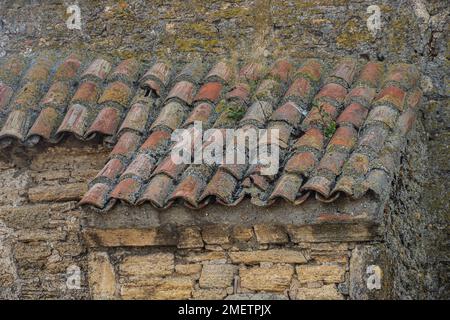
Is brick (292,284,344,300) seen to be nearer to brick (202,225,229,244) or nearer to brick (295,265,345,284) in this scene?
brick (295,265,345,284)

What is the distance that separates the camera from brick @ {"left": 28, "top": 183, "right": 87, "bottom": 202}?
6.99 meters

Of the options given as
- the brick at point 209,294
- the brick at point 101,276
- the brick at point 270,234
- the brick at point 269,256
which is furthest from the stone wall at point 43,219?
the brick at point 270,234

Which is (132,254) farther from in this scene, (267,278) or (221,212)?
(267,278)

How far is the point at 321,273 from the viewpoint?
6.00 metres

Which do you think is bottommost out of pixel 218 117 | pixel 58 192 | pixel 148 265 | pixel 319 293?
pixel 319 293

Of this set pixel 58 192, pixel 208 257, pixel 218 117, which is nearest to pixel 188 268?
pixel 208 257

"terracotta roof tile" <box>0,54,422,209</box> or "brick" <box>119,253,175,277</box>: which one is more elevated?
"terracotta roof tile" <box>0,54,422,209</box>

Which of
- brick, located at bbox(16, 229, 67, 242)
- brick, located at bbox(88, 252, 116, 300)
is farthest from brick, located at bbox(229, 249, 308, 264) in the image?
brick, located at bbox(16, 229, 67, 242)

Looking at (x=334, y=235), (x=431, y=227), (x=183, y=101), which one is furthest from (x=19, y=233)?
(x=431, y=227)

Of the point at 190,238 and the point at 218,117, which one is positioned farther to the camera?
the point at 218,117

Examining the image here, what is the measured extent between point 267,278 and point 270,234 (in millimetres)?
280

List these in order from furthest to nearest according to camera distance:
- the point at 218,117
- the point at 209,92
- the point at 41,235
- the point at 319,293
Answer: the point at 41,235, the point at 209,92, the point at 218,117, the point at 319,293

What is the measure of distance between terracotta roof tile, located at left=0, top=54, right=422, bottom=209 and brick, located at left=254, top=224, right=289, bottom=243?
0.18 m

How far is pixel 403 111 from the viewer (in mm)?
6496
